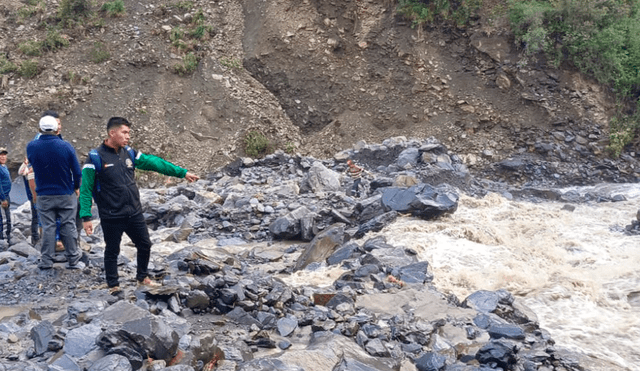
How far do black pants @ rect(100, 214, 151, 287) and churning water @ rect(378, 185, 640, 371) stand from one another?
3168 millimetres

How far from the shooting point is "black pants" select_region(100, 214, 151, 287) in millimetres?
4883

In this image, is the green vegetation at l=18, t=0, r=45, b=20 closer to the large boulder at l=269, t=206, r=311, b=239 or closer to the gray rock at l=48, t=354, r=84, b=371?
the large boulder at l=269, t=206, r=311, b=239

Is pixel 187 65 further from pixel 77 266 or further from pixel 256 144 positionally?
pixel 77 266

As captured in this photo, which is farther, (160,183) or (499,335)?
(160,183)

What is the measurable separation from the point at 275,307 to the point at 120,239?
55.4 inches

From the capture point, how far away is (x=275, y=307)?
4812 mm

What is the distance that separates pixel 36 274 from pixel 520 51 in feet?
46.1

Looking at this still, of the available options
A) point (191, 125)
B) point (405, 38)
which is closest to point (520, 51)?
point (405, 38)

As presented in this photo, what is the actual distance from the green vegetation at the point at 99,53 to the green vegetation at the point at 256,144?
4700mm

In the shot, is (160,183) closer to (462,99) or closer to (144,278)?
(462,99)

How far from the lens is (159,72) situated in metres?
17.1

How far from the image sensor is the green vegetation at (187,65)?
56.2 feet

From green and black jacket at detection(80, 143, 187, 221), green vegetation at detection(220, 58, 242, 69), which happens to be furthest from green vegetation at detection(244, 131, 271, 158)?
green and black jacket at detection(80, 143, 187, 221)

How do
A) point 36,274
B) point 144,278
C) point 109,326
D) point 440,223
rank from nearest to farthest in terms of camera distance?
point 109,326 → point 144,278 → point 36,274 → point 440,223
